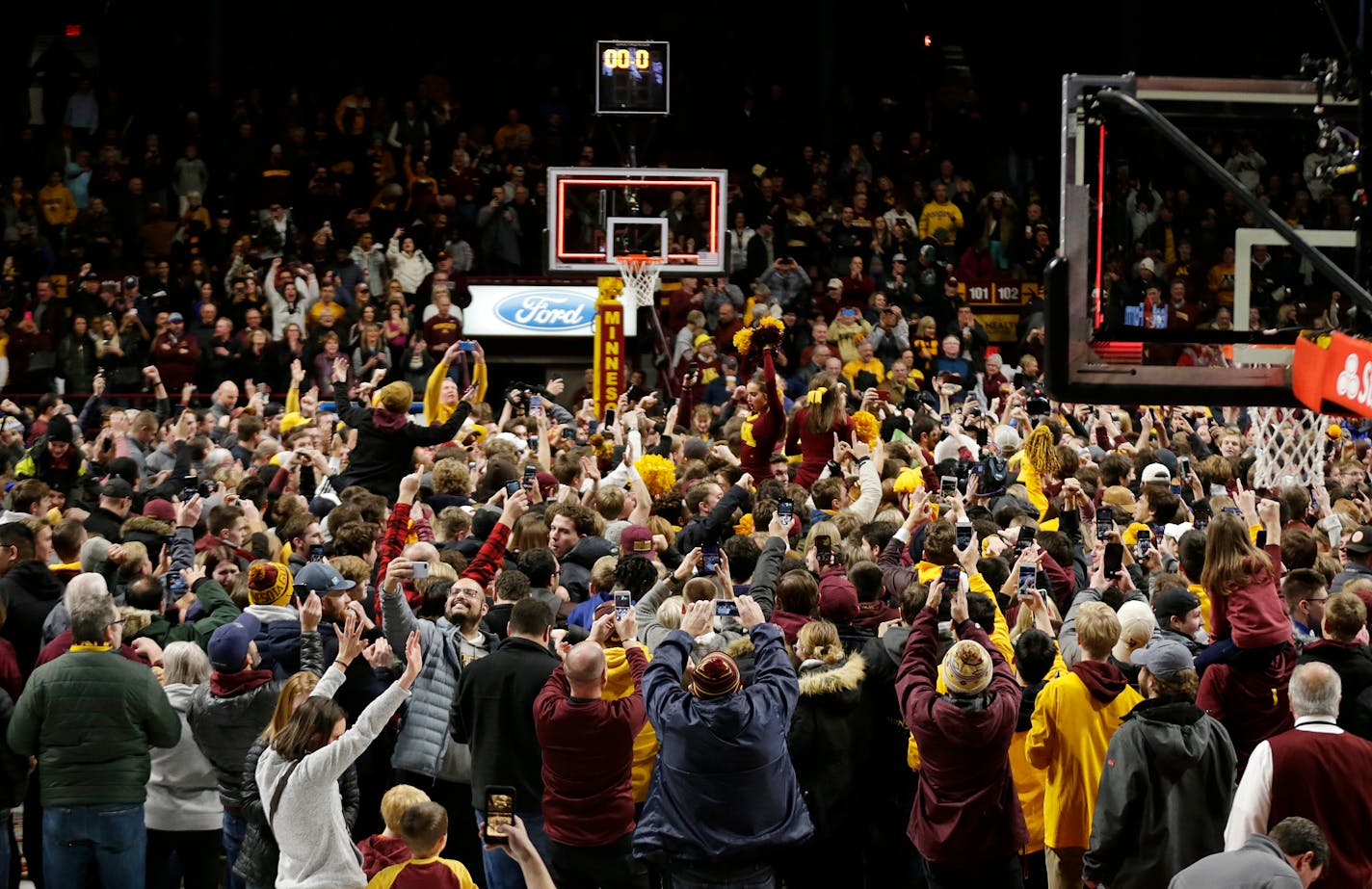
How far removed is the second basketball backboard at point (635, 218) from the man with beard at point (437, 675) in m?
12.5

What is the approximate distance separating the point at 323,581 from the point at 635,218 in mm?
12665

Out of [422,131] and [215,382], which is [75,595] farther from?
[422,131]

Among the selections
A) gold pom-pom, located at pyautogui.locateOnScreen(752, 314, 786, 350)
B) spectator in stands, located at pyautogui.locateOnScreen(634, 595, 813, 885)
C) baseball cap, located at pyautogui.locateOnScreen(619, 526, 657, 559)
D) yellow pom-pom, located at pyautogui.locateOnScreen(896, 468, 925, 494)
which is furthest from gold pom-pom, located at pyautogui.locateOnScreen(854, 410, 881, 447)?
spectator in stands, located at pyautogui.locateOnScreen(634, 595, 813, 885)

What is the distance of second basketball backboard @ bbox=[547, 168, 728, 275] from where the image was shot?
809 inches

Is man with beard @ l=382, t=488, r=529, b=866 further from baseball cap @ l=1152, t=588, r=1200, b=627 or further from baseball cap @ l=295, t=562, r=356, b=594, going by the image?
baseball cap @ l=1152, t=588, r=1200, b=627

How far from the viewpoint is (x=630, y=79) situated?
21.4 meters

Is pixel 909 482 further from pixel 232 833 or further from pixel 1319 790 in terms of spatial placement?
pixel 232 833

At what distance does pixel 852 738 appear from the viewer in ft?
25.5

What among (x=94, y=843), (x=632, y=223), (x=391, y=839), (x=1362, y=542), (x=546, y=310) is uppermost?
(x=632, y=223)

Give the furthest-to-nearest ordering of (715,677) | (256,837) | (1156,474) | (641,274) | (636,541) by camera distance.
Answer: (641,274), (1156,474), (636,541), (256,837), (715,677)

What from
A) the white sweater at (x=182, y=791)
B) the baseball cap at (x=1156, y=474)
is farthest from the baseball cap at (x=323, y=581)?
the baseball cap at (x=1156, y=474)

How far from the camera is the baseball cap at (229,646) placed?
7.76 meters

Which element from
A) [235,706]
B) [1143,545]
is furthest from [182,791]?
[1143,545]

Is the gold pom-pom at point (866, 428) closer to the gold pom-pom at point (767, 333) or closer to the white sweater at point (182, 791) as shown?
the gold pom-pom at point (767, 333)
